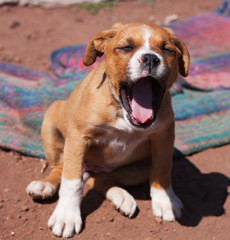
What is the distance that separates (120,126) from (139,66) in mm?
628

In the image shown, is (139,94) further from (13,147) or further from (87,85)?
(13,147)

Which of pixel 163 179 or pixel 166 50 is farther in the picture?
pixel 163 179

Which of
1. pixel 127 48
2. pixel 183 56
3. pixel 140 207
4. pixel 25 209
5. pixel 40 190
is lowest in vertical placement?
pixel 140 207

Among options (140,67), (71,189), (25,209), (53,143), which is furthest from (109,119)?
(25,209)

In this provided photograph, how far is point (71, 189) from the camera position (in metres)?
3.48

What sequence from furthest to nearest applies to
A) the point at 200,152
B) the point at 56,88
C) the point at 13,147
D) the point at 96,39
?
the point at 56,88 < the point at 200,152 < the point at 13,147 < the point at 96,39

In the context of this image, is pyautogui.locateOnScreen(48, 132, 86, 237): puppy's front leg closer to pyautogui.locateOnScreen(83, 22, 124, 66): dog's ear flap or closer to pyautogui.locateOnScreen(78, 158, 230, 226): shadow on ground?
pyautogui.locateOnScreen(78, 158, 230, 226): shadow on ground

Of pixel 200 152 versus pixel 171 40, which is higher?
pixel 171 40

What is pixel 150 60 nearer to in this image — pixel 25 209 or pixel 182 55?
pixel 182 55

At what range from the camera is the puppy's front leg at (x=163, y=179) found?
144 inches

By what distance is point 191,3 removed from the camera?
930 centimetres

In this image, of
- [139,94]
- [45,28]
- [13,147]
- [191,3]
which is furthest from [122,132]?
[191,3]

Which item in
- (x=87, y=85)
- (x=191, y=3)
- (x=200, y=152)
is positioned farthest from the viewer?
(x=191, y=3)

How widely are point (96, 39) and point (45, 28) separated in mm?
4816
